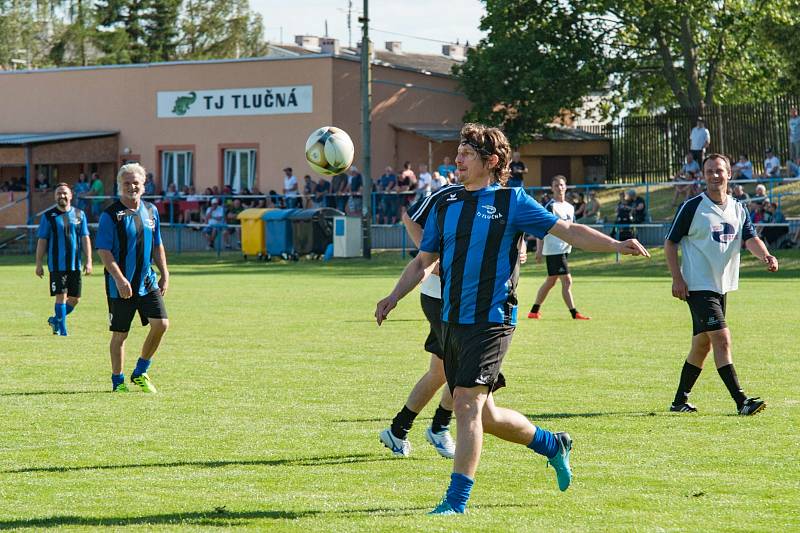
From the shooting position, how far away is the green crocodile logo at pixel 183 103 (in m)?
45.4

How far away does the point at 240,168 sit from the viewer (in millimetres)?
45125

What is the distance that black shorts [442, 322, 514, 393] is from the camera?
629 centimetres

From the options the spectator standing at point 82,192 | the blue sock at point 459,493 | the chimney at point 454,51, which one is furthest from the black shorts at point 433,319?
the chimney at point 454,51

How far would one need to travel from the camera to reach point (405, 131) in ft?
145

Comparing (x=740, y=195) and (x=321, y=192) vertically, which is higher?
(x=321, y=192)

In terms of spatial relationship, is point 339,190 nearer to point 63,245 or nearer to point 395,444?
point 63,245

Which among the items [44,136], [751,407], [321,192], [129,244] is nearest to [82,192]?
[44,136]

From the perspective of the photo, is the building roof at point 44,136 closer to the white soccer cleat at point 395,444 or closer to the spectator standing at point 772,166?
the spectator standing at point 772,166

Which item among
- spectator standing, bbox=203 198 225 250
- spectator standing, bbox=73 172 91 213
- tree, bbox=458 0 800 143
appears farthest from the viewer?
spectator standing, bbox=73 172 91 213

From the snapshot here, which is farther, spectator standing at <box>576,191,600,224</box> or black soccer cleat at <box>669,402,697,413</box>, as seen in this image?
spectator standing at <box>576,191,600,224</box>

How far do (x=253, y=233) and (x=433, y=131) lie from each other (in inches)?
431

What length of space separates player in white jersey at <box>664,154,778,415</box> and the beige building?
110 ft

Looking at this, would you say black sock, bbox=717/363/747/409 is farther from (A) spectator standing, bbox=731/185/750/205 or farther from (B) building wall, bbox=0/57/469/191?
(B) building wall, bbox=0/57/469/191

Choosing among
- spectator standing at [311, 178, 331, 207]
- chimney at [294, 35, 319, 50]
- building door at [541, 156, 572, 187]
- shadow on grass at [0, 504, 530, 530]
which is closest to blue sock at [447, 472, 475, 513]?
shadow on grass at [0, 504, 530, 530]
